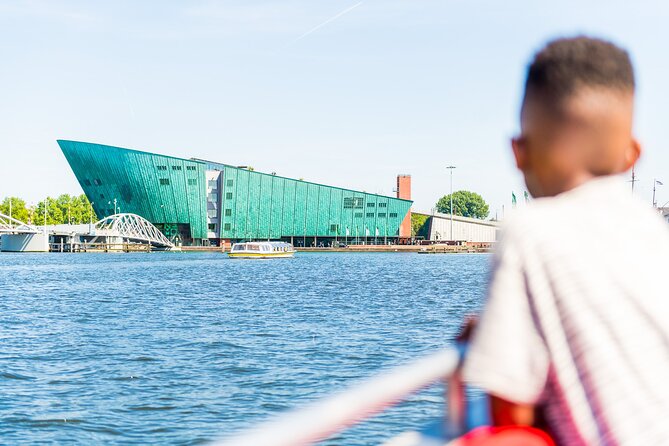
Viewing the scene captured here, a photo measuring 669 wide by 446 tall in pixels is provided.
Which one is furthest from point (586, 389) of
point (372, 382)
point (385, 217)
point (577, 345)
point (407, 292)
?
point (385, 217)

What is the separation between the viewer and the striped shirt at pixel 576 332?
4.10ft

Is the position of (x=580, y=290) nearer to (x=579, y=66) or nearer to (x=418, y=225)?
(x=579, y=66)

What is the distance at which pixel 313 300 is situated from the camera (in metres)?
28.7

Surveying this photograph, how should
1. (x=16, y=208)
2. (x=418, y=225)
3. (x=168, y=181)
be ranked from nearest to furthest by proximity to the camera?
(x=168, y=181) → (x=418, y=225) → (x=16, y=208)

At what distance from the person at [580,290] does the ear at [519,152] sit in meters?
0.05

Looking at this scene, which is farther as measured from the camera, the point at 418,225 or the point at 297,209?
the point at 418,225

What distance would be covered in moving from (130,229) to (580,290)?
102398 millimetres

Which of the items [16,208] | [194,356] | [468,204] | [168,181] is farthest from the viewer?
[468,204]

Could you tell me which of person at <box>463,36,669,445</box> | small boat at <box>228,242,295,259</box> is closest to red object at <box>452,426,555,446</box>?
person at <box>463,36,669,445</box>

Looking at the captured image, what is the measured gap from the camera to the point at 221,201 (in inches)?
4171

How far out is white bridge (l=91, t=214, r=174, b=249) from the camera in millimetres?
97562

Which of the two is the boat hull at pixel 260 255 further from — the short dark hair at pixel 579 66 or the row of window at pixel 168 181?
the short dark hair at pixel 579 66

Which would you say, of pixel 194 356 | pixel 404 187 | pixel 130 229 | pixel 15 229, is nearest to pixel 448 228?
pixel 404 187

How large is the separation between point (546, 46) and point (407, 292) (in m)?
31.7
